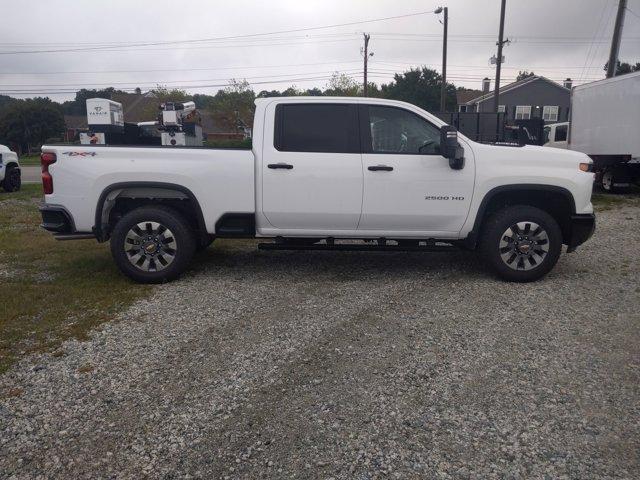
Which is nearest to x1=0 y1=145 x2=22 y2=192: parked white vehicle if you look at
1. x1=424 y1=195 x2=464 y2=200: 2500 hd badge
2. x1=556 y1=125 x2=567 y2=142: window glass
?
x1=424 y1=195 x2=464 y2=200: 2500 hd badge

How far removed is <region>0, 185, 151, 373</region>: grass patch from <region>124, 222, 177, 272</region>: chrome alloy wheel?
28 centimetres

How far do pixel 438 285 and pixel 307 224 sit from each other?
63.8 inches

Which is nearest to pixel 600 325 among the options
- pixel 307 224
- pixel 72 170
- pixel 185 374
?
pixel 307 224

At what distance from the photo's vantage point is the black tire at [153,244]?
5.67 metres

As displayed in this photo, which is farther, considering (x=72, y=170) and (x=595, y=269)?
(x=595, y=269)

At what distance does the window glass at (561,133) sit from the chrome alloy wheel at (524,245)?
16.1 m

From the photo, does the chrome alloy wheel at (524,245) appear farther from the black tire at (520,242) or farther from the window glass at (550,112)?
the window glass at (550,112)

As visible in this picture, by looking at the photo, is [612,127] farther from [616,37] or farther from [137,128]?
[137,128]

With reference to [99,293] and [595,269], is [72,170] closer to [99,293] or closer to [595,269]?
[99,293]

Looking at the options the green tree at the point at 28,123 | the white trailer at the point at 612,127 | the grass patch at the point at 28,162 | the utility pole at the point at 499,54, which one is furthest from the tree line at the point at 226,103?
the white trailer at the point at 612,127

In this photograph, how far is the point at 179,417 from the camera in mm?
3166

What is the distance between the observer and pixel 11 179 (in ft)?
47.7

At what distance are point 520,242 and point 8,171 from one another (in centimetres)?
1391

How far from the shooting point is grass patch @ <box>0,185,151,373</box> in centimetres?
442
